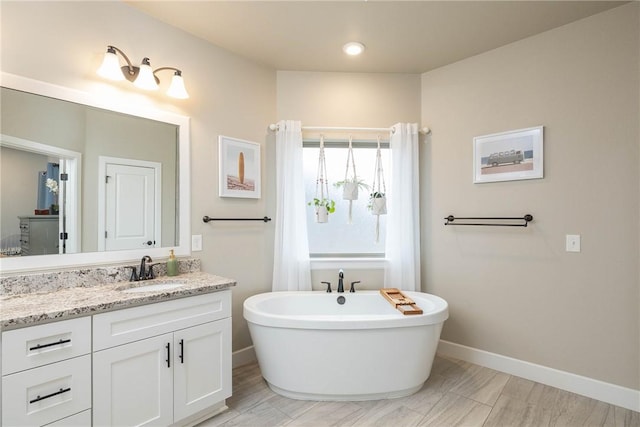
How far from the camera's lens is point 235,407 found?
7.30ft

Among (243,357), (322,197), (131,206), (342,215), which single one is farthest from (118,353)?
(342,215)

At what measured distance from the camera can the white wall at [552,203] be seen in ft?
7.39

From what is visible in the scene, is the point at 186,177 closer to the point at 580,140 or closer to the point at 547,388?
the point at 580,140

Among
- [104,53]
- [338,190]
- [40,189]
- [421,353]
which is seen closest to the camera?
[40,189]

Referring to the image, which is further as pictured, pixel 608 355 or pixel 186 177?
pixel 186 177

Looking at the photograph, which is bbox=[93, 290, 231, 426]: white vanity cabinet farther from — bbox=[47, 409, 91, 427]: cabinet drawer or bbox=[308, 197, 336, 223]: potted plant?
bbox=[308, 197, 336, 223]: potted plant

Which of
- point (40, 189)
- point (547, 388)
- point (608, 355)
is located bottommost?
point (547, 388)

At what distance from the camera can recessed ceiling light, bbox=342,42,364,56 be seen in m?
2.68

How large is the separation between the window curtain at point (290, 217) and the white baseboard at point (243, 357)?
575 mm

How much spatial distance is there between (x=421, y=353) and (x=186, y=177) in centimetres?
209

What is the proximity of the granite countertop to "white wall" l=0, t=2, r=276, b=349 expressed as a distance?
0.64 metres

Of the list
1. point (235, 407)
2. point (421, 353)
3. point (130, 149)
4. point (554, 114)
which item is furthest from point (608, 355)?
point (130, 149)

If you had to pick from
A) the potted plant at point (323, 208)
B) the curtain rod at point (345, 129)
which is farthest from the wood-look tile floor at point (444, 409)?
the curtain rod at point (345, 129)

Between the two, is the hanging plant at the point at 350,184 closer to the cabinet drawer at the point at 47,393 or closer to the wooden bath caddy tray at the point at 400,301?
the wooden bath caddy tray at the point at 400,301
